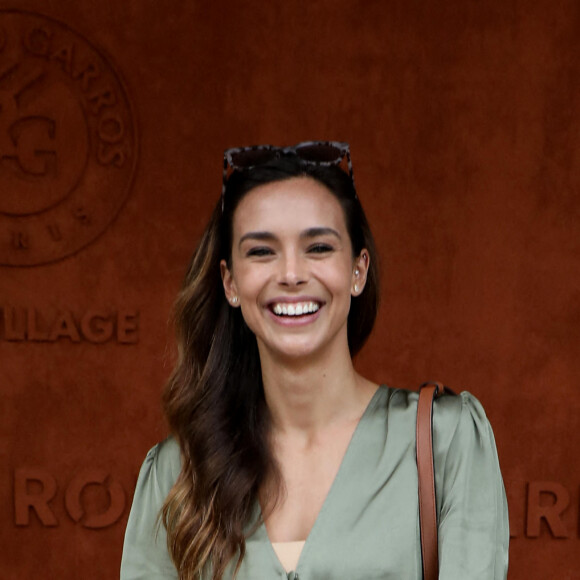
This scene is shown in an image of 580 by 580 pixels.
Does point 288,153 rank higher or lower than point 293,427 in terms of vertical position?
higher

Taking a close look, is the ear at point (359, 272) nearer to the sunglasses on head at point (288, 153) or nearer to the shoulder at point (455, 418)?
the sunglasses on head at point (288, 153)

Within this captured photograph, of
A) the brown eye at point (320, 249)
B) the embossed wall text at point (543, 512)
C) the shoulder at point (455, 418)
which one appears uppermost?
the brown eye at point (320, 249)

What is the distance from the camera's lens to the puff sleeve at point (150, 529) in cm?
189

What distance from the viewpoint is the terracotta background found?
3928mm

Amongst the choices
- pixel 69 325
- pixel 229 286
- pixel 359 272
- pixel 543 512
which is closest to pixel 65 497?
pixel 69 325

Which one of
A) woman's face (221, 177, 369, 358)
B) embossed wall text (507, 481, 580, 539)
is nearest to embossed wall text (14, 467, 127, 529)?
embossed wall text (507, 481, 580, 539)

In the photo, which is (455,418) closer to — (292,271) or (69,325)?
(292,271)

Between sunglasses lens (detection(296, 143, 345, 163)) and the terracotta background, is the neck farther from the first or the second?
the terracotta background

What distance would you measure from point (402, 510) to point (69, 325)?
249 cm

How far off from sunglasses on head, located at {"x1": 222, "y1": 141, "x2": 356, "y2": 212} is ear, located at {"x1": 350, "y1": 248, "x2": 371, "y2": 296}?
0.62ft

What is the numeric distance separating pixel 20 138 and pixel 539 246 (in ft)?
7.22

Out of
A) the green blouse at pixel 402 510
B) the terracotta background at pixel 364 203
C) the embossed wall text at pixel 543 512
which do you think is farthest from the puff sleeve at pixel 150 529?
the embossed wall text at pixel 543 512

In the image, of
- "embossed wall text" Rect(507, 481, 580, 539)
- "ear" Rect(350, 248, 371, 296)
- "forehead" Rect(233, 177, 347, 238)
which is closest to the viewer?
"forehead" Rect(233, 177, 347, 238)

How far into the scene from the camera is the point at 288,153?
6.28ft
